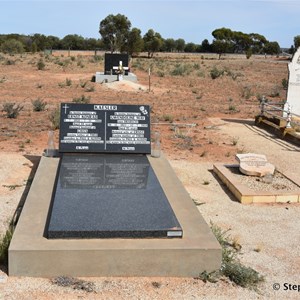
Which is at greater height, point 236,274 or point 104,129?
point 104,129

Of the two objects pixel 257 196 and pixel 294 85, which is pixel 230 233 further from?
pixel 294 85

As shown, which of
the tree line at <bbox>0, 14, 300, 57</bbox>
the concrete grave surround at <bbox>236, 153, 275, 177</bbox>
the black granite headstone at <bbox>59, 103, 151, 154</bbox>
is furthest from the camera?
the tree line at <bbox>0, 14, 300, 57</bbox>

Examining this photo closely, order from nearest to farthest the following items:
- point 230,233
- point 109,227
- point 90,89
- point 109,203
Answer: point 109,227 < point 109,203 < point 230,233 < point 90,89

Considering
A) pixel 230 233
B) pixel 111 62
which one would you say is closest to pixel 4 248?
pixel 230 233

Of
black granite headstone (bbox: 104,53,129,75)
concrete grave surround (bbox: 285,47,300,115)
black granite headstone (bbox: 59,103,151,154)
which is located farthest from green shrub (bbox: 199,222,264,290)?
black granite headstone (bbox: 104,53,129,75)

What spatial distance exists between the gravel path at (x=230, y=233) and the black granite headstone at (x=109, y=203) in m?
0.53

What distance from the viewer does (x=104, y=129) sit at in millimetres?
8453

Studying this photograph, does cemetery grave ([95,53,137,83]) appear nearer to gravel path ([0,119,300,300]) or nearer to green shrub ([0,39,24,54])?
gravel path ([0,119,300,300])

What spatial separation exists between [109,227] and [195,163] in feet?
17.7

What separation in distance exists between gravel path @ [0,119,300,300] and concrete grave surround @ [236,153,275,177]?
57 centimetres

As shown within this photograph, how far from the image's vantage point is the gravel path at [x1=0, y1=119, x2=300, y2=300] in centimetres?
468

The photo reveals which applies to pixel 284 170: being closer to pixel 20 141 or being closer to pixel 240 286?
pixel 240 286

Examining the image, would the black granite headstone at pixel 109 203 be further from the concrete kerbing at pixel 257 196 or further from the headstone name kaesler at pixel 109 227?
the concrete kerbing at pixel 257 196

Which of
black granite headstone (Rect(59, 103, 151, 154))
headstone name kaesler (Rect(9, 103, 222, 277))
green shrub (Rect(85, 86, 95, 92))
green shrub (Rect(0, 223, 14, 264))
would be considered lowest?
green shrub (Rect(85, 86, 95, 92))
